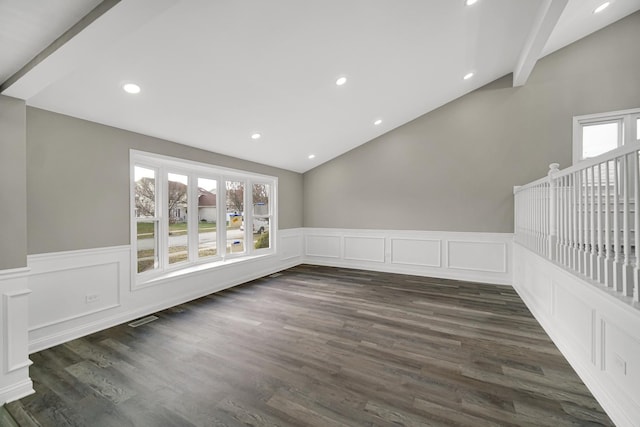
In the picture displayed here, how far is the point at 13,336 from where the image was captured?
183 cm

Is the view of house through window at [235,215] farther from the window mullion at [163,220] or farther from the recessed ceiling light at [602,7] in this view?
the recessed ceiling light at [602,7]

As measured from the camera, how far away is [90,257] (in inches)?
107

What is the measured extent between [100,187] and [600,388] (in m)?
4.64

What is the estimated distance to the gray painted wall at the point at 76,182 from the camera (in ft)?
7.77

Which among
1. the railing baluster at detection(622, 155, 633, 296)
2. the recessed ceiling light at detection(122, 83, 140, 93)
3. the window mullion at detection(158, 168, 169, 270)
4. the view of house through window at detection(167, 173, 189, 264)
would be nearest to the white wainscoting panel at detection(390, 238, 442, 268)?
the railing baluster at detection(622, 155, 633, 296)

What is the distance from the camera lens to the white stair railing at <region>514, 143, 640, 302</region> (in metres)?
1.40

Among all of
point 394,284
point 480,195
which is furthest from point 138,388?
point 480,195

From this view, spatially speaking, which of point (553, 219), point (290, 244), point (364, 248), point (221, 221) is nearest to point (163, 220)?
point (221, 221)

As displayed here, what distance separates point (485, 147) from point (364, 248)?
295 centimetres

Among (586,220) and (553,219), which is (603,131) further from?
(586,220)

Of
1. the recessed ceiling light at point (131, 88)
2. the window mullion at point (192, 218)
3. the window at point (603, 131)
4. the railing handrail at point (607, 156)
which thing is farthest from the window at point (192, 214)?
the window at point (603, 131)

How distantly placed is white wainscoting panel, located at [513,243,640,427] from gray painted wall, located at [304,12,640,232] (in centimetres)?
223

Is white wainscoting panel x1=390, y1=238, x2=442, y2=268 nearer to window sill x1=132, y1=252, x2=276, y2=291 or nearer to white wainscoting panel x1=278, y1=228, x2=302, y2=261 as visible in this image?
white wainscoting panel x1=278, y1=228, x2=302, y2=261

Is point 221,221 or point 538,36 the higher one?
point 538,36
